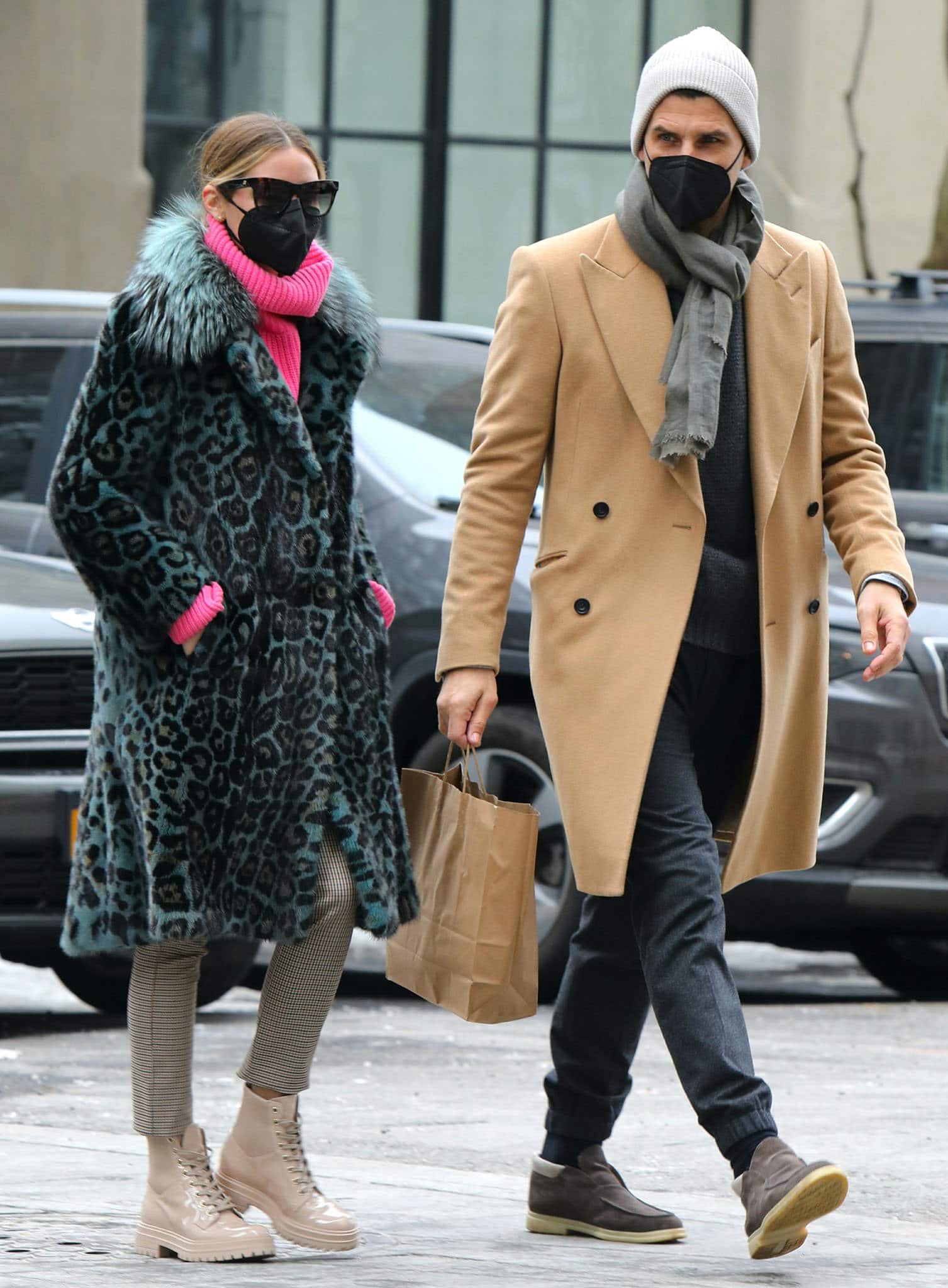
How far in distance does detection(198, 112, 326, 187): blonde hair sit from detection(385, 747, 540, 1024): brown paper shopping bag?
Answer: 1.04 m

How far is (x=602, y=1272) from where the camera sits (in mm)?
4023

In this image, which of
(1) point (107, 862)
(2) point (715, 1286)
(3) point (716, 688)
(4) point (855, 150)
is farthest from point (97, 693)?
(4) point (855, 150)

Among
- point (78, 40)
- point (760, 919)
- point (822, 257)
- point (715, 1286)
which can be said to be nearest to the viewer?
point (715, 1286)

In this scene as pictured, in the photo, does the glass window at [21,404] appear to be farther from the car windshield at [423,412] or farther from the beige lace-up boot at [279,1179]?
the beige lace-up boot at [279,1179]

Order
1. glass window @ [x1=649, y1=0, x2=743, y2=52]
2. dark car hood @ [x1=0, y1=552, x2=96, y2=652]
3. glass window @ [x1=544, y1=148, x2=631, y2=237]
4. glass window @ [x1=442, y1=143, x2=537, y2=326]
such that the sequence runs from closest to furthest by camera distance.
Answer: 1. dark car hood @ [x1=0, y1=552, x2=96, y2=652]
2. glass window @ [x1=442, y1=143, x2=537, y2=326]
3. glass window @ [x1=544, y1=148, x2=631, y2=237]
4. glass window @ [x1=649, y1=0, x2=743, y2=52]

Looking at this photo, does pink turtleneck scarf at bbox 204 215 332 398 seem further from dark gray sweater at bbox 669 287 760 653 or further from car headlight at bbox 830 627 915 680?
car headlight at bbox 830 627 915 680

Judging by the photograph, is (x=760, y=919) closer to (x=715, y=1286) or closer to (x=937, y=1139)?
(x=937, y=1139)

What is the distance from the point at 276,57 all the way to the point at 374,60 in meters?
0.81

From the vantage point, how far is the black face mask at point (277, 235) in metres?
4.25

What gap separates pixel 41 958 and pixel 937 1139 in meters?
2.96

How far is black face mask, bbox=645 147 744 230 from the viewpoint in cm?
425

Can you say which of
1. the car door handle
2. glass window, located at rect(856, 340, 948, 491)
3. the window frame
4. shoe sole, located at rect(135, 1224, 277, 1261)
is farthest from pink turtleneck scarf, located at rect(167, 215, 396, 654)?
the window frame

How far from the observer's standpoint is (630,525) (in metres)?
4.25

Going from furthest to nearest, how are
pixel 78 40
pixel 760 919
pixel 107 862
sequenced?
pixel 78 40, pixel 760 919, pixel 107 862
